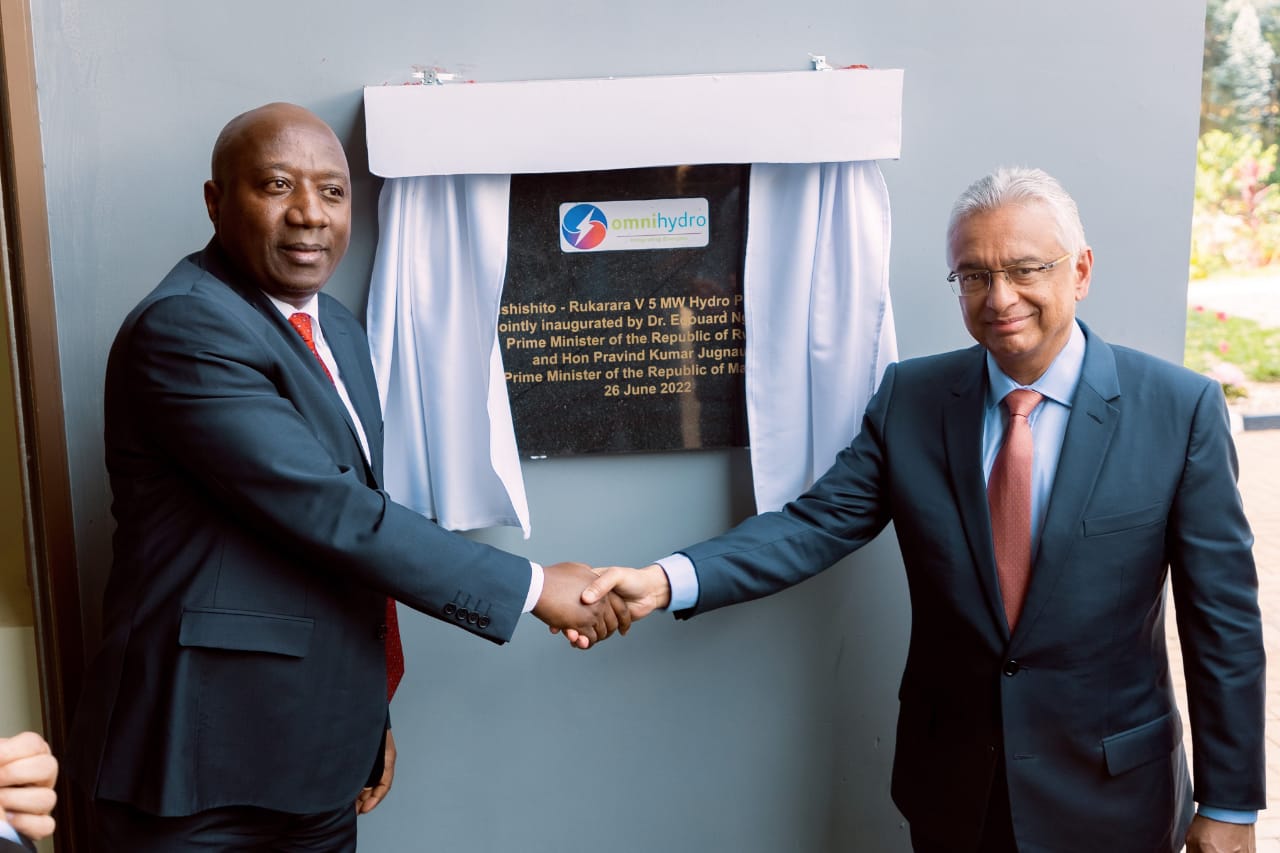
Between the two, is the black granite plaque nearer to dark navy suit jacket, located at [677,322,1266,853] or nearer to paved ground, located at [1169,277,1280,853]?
dark navy suit jacket, located at [677,322,1266,853]

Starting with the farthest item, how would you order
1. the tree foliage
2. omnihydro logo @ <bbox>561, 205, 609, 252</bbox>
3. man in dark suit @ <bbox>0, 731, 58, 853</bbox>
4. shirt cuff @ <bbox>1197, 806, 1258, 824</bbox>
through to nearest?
the tree foliage → omnihydro logo @ <bbox>561, 205, 609, 252</bbox> → shirt cuff @ <bbox>1197, 806, 1258, 824</bbox> → man in dark suit @ <bbox>0, 731, 58, 853</bbox>

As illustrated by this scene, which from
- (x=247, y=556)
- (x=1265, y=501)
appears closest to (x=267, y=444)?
(x=247, y=556)

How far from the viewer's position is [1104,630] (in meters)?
1.88

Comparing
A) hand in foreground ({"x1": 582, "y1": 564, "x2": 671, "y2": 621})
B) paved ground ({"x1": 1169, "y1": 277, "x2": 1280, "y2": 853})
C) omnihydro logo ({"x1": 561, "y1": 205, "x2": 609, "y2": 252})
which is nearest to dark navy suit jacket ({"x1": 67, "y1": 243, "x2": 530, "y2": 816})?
hand in foreground ({"x1": 582, "y1": 564, "x2": 671, "y2": 621})

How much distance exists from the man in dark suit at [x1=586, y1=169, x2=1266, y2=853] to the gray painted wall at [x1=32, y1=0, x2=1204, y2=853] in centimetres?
62

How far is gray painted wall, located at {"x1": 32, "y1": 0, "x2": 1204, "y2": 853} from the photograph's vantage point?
7.71ft

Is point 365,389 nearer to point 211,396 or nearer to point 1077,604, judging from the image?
point 211,396

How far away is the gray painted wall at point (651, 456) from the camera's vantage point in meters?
2.35

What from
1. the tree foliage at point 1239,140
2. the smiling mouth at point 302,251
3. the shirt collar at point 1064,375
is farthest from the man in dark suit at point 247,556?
the tree foliage at point 1239,140

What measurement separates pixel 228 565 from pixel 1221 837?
1768 millimetres

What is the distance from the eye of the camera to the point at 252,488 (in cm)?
180

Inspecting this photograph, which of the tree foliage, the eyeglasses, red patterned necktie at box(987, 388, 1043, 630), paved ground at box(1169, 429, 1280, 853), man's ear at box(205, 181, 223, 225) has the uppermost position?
the tree foliage

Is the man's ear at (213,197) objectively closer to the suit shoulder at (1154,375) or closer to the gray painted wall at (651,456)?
the gray painted wall at (651,456)

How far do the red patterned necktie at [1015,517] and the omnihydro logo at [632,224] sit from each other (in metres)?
0.87
